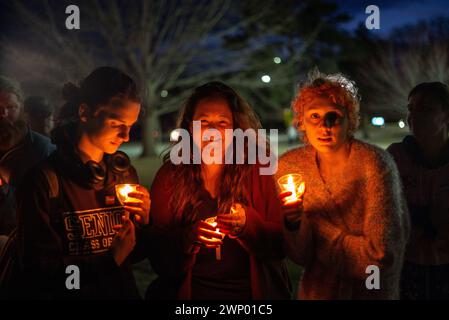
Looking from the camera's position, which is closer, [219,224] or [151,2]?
[219,224]

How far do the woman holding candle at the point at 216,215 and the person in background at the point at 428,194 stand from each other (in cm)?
108

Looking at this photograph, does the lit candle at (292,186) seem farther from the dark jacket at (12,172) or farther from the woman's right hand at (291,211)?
the dark jacket at (12,172)

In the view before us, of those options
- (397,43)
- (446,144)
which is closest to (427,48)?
(397,43)

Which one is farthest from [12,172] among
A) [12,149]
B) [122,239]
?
[122,239]

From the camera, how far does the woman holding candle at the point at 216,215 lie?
3.22 meters

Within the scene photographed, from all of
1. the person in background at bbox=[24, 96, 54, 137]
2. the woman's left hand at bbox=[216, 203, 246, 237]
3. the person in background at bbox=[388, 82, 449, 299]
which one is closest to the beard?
the person in background at bbox=[24, 96, 54, 137]

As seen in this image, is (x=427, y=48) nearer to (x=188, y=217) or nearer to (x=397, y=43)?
(x=397, y=43)

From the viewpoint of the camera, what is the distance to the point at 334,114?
3.20 metres

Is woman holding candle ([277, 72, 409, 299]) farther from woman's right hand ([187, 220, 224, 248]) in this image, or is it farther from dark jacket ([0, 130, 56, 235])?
dark jacket ([0, 130, 56, 235])

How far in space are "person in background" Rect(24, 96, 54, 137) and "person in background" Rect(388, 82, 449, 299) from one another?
3.41m

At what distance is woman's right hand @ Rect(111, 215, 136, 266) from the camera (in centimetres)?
330

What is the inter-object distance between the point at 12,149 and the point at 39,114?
0.95 meters

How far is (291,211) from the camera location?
2889 millimetres
